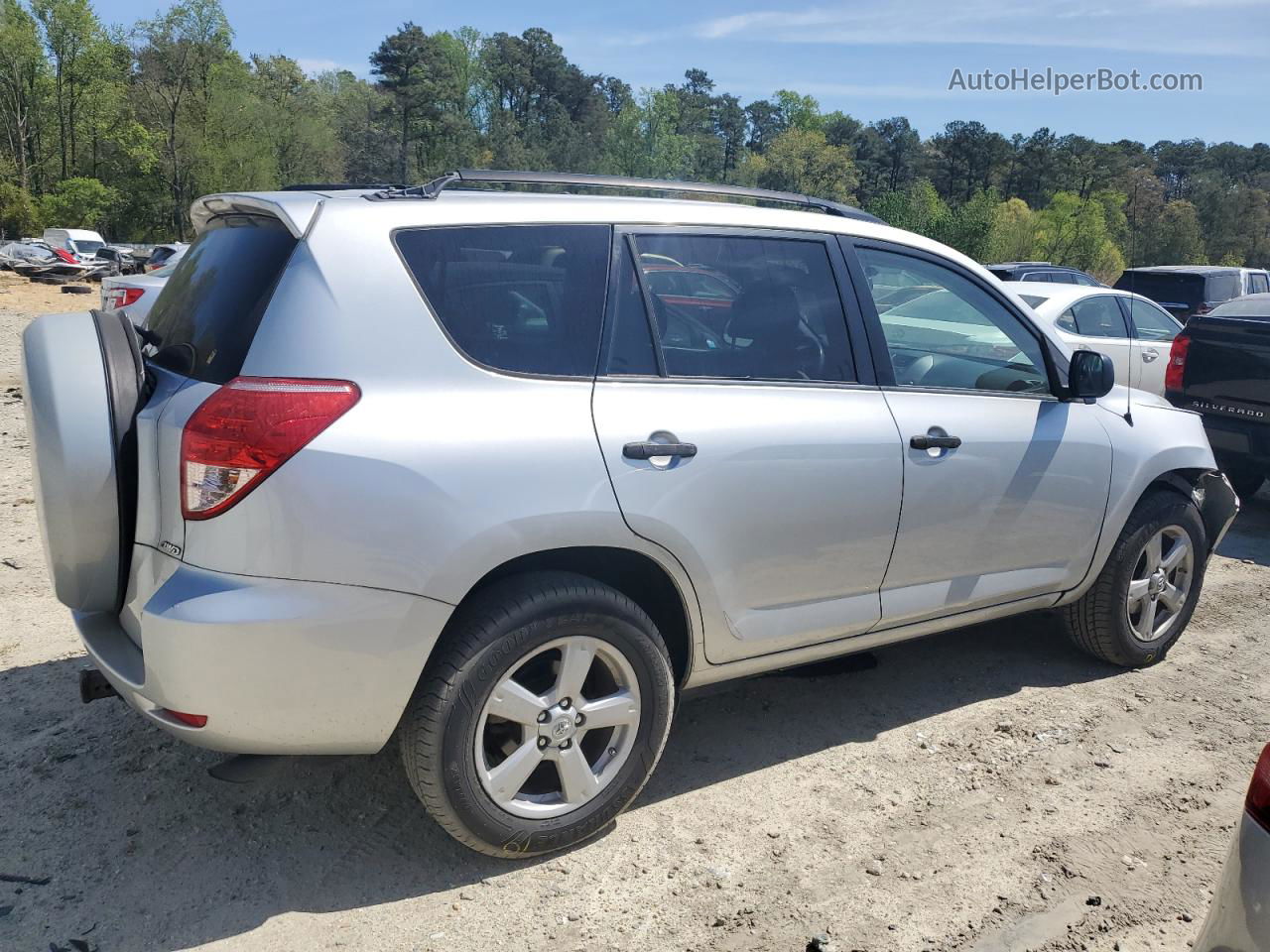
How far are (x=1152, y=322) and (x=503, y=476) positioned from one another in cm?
1019

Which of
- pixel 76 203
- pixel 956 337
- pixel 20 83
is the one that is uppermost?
pixel 20 83

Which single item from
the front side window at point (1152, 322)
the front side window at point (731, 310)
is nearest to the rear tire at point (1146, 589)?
the front side window at point (731, 310)

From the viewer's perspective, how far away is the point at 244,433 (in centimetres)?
244

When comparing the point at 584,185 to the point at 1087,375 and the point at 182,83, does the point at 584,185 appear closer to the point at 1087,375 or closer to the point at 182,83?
the point at 1087,375

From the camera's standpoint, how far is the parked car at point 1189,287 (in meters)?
15.7

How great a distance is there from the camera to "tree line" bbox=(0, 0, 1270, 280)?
5712cm

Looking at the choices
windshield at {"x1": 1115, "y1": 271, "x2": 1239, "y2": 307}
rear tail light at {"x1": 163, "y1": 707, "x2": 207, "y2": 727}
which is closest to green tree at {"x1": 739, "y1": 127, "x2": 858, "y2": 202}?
windshield at {"x1": 1115, "y1": 271, "x2": 1239, "y2": 307}

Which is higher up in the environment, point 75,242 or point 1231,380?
point 75,242

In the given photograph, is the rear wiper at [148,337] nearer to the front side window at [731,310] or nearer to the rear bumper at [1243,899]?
the front side window at [731,310]

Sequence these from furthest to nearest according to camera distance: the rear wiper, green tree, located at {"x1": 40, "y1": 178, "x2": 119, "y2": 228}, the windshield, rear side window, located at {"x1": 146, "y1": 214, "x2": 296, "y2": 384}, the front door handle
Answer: green tree, located at {"x1": 40, "y1": 178, "x2": 119, "y2": 228} < the windshield < the front door handle < the rear wiper < rear side window, located at {"x1": 146, "y1": 214, "x2": 296, "y2": 384}

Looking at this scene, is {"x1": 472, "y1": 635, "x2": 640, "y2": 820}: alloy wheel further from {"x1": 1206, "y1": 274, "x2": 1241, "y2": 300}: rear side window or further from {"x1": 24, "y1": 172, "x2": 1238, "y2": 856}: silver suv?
{"x1": 1206, "y1": 274, "x2": 1241, "y2": 300}: rear side window

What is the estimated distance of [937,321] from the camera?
391cm

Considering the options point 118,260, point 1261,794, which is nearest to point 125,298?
point 1261,794

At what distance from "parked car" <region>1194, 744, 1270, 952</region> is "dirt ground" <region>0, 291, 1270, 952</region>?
91cm
